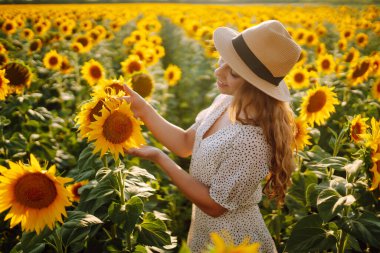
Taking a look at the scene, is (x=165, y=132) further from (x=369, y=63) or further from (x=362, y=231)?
(x=369, y=63)

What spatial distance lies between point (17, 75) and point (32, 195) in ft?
7.01

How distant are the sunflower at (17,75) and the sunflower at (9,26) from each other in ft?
11.1

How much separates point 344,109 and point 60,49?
191 inches

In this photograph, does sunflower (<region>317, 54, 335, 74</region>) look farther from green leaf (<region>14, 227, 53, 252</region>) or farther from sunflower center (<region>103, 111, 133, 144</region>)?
green leaf (<region>14, 227, 53, 252</region>)

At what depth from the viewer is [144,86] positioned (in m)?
4.16

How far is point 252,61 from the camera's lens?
81.7 inches

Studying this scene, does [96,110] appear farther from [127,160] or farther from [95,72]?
[95,72]

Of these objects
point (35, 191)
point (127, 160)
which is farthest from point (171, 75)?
point (35, 191)

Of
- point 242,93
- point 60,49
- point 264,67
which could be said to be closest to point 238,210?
point 242,93

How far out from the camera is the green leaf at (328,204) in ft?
7.31

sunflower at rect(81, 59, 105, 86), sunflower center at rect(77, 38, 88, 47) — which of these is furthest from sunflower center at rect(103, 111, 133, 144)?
sunflower center at rect(77, 38, 88, 47)

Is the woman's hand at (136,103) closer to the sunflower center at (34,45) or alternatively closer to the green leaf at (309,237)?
the green leaf at (309,237)

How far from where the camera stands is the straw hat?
2055mm

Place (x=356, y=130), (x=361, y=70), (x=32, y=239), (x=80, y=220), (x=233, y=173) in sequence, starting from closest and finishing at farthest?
(x=32, y=239)
(x=80, y=220)
(x=233, y=173)
(x=356, y=130)
(x=361, y=70)
